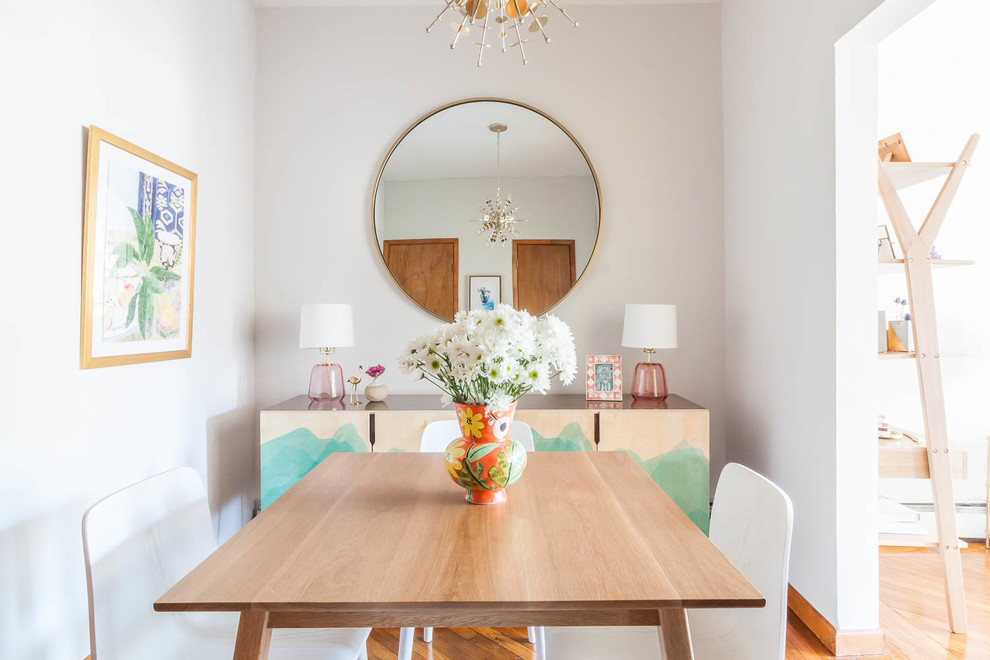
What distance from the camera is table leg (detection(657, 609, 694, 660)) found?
92cm

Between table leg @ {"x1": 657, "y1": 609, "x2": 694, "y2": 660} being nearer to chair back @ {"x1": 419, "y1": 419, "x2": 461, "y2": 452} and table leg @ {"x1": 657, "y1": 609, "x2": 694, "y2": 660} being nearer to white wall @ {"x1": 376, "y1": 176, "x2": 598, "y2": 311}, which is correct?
chair back @ {"x1": 419, "y1": 419, "x2": 461, "y2": 452}

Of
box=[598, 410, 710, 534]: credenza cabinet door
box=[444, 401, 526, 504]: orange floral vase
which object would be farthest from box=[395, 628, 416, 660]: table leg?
box=[598, 410, 710, 534]: credenza cabinet door

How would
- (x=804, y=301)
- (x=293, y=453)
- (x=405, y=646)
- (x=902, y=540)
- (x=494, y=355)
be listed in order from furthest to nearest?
1. (x=902, y=540)
2. (x=293, y=453)
3. (x=804, y=301)
4. (x=405, y=646)
5. (x=494, y=355)

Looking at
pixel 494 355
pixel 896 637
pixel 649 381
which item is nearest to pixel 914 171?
pixel 649 381

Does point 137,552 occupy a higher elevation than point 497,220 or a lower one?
lower

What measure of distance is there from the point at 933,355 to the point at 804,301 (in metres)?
0.46

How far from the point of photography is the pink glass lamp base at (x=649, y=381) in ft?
9.12

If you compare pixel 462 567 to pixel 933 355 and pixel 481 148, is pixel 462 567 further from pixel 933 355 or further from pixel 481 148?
pixel 481 148

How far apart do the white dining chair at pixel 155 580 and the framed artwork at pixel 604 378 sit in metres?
1.63

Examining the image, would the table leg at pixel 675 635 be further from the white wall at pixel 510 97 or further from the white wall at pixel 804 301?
the white wall at pixel 510 97

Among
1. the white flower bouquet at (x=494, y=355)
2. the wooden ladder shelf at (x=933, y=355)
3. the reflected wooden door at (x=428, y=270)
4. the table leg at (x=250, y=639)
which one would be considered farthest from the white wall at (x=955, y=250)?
the table leg at (x=250, y=639)

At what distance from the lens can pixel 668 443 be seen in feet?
8.29

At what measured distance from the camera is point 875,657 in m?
1.94

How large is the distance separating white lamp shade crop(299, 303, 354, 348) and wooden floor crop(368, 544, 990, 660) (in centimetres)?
121
